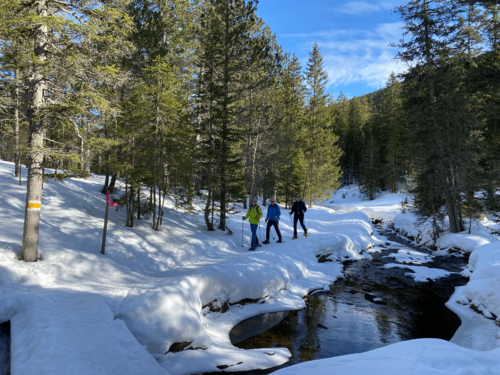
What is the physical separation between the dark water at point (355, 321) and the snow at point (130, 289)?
44 centimetres

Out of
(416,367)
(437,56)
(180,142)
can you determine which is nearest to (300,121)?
(437,56)

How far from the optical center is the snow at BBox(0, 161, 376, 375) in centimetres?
403

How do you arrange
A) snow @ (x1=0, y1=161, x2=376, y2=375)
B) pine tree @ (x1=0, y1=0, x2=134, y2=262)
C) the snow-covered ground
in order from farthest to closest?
1. pine tree @ (x1=0, y1=0, x2=134, y2=262)
2. snow @ (x1=0, y1=161, x2=376, y2=375)
3. the snow-covered ground

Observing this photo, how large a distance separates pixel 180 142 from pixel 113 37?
486 cm

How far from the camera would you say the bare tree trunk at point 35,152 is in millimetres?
6938

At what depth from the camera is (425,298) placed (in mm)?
8453

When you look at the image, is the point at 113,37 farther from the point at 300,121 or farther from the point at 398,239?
the point at 300,121

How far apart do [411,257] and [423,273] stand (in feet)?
8.97

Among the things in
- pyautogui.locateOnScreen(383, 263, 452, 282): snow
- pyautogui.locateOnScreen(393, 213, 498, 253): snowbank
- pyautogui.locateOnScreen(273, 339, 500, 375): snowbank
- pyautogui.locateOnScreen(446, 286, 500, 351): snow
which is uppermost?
pyautogui.locateOnScreen(273, 339, 500, 375): snowbank

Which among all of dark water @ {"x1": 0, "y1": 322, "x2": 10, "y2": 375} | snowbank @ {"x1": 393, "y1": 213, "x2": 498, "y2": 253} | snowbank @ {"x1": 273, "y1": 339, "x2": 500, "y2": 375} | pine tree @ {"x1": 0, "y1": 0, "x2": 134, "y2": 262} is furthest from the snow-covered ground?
snowbank @ {"x1": 393, "y1": 213, "x2": 498, "y2": 253}

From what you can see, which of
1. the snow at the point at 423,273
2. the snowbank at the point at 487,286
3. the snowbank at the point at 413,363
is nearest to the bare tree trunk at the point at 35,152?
the snowbank at the point at 413,363

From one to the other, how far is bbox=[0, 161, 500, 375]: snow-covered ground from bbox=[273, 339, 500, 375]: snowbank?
0.02 m

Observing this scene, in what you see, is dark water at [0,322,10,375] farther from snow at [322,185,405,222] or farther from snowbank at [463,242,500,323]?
snow at [322,185,405,222]

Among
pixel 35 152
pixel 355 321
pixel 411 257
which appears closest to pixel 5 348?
pixel 35 152
